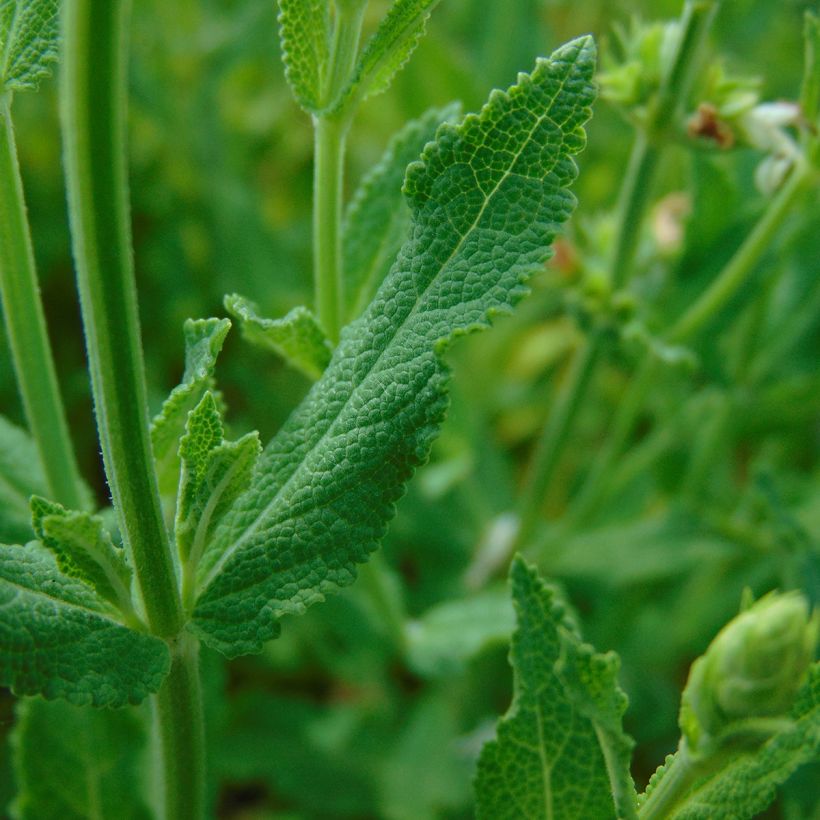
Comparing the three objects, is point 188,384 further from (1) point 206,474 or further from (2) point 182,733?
(2) point 182,733

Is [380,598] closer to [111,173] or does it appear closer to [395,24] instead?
[395,24]

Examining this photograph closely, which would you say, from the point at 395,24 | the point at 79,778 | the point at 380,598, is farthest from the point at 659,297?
the point at 79,778

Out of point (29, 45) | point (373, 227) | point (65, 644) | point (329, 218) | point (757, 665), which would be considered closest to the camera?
point (757, 665)

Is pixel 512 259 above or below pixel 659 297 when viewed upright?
below

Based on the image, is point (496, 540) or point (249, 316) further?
point (496, 540)

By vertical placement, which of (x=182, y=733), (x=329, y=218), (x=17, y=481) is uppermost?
(x=329, y=218)

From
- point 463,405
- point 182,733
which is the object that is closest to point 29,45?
point 182,733
